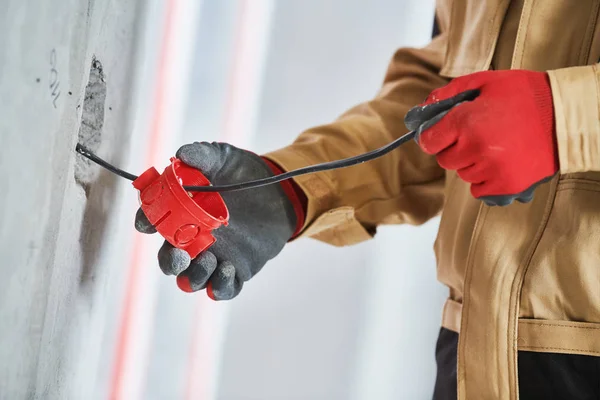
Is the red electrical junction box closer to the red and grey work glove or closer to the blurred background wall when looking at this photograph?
the blurred background wall

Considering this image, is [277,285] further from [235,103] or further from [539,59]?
[539,59]

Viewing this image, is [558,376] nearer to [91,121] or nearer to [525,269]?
[525,269]

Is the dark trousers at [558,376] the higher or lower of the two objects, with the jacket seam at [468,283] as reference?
lower

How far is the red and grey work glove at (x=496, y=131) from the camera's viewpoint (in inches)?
20.1

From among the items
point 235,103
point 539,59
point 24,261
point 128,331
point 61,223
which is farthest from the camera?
point 235,103

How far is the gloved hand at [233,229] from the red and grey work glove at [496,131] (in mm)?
212

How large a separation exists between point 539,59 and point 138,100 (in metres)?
0.48

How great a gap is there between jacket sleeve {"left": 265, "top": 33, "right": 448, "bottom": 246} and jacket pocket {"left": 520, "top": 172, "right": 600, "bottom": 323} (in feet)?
0.91

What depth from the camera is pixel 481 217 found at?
684 millimetres

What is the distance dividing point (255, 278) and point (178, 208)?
2.27 ft

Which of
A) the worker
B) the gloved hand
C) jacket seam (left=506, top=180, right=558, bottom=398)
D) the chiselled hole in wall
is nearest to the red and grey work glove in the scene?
the worker

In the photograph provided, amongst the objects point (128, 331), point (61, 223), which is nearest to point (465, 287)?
point (61, 223)

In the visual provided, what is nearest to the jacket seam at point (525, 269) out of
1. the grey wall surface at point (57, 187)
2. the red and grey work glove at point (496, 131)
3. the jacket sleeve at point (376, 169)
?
the red and grey work glove at point (496, 131)

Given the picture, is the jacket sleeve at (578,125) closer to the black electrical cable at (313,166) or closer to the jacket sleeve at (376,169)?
the black electrical cable at (313,166)
